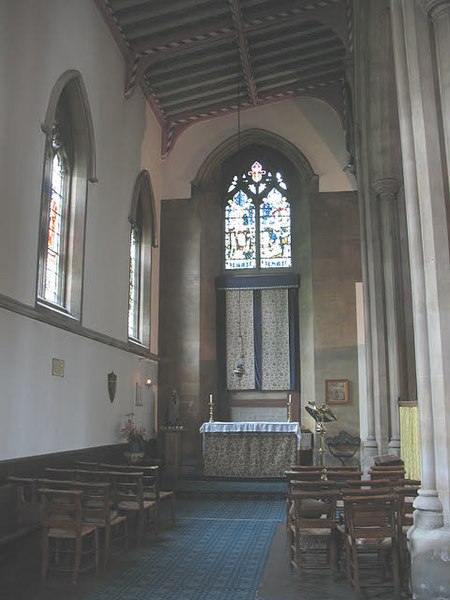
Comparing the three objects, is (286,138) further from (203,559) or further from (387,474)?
(203,559)

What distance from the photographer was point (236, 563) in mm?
6066

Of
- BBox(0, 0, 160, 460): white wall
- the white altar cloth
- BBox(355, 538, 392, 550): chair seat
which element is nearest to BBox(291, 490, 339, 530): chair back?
BBox(355, 538, 392, 550): chair seat

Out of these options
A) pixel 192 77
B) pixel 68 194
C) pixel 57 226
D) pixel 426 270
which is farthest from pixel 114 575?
pixel 192 77

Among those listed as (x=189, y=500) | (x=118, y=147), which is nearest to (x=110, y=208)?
(x=118, y=147)

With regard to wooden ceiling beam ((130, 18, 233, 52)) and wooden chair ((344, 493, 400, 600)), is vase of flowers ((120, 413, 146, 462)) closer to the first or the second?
wooden chair ((344, 493, 400, 600))

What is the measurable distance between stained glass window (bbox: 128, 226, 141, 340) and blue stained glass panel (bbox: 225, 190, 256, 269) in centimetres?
256

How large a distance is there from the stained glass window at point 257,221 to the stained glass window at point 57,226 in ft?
20.4

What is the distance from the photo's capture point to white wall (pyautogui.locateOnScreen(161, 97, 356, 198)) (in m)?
14.9

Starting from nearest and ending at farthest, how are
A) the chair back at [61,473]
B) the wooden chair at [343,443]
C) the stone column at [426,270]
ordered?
1. the stone column at [426,270]
2. the chair back at [61,473]
3. the wooden chair at [343,443]

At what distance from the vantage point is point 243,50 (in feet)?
41.4

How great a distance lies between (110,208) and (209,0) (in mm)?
3945

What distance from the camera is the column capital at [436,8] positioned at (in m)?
5.36

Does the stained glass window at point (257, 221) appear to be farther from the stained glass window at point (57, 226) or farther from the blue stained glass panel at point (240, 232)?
the stained glass window at point (57, 226)

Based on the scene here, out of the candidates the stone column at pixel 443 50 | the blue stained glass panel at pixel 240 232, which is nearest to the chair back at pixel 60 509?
the stone column at pixel 443 50
